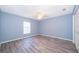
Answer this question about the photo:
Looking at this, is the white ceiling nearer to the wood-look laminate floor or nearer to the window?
the window

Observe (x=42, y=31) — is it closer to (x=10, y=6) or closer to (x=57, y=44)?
(x=57, y=44)

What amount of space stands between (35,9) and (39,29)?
323mm

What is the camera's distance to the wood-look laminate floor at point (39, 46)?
105 cm

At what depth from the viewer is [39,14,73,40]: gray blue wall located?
3.38ft

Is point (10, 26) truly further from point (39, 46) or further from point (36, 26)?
point (39, 46)

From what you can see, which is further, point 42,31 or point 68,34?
point 42,31

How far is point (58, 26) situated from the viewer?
1099mm

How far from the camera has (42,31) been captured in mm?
1156

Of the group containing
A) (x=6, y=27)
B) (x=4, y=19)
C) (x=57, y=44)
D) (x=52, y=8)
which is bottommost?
(x=57, y=44)

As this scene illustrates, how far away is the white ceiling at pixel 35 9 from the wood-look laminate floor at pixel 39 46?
1.29 ft

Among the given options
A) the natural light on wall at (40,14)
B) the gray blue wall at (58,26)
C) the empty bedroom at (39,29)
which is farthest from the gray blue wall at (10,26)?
the gray blue wall at (58,26)

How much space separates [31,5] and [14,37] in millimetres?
532

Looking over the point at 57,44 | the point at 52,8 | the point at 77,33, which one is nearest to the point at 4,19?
the point at 52,8

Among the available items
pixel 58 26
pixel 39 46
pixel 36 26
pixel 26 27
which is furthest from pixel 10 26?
pixel 58 26
